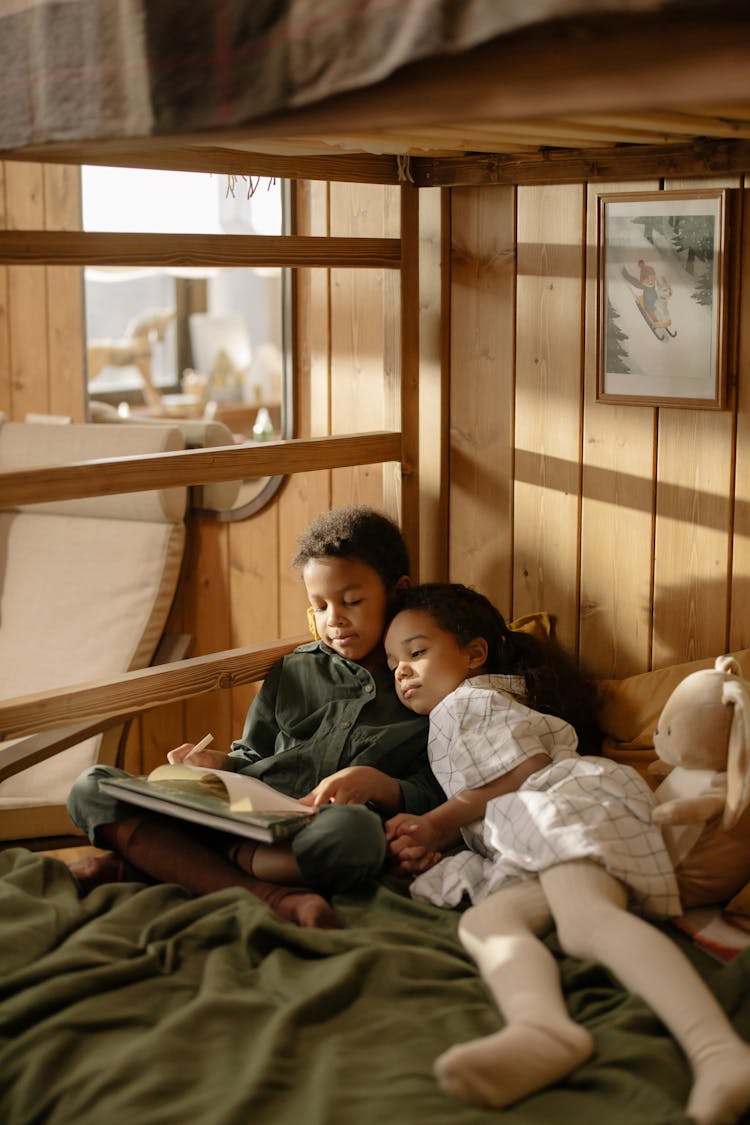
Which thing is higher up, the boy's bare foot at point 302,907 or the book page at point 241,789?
the book page at point 241,789

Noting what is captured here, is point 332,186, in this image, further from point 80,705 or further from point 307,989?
point 307,989

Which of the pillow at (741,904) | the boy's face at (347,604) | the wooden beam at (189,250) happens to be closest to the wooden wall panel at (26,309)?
the wooden beam at (189,250)

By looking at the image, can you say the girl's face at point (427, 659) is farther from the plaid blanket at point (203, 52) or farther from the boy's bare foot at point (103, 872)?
the plaid blanket at point (203, 52)

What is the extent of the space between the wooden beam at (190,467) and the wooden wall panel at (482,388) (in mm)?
139

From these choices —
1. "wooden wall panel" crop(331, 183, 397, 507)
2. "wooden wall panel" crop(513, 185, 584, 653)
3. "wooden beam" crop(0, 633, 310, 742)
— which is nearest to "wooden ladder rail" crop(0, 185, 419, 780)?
"wooden beam" crop(0, 633, 310, 742)

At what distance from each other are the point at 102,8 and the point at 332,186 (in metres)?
1.26

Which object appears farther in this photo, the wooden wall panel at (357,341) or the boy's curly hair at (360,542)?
the wooden wall panel at (357,341)

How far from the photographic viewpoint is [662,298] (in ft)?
6.31

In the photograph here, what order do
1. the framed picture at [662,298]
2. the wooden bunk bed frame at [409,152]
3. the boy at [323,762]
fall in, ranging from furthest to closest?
the framed picture at [662,298]
the boy at [323,762]
the wooden bunk bed frame at [409,152]

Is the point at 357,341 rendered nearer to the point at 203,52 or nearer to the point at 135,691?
the point at 135,691

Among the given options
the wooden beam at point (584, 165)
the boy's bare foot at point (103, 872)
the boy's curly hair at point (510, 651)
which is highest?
the wooden beam at point (584, 165)

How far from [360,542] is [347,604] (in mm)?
106

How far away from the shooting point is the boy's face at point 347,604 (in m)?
1.99

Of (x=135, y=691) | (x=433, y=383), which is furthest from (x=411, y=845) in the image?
(x=433, y=383)
